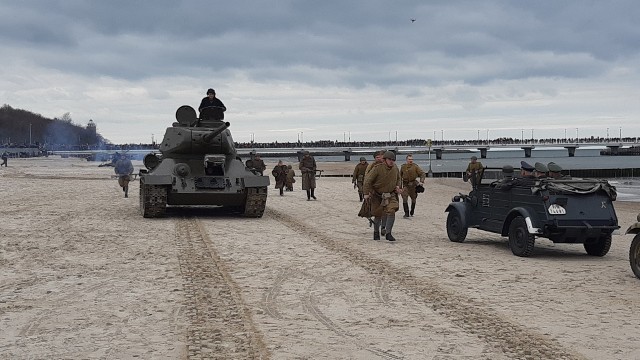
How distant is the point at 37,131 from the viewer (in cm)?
17625

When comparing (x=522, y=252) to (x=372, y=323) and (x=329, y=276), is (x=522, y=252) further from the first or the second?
(x=372, y=323)

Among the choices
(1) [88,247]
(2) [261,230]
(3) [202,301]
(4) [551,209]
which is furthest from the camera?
(2) [261,230]

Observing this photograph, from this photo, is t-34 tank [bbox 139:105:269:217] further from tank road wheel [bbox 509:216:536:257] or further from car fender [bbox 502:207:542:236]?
tank road wheel [bbox 509:216:536:257]

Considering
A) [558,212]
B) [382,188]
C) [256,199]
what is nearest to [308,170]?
[256,199]

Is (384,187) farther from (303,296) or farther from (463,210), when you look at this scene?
(303,296)

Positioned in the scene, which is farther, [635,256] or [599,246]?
[599,246]

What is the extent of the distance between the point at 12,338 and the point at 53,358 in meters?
0.88

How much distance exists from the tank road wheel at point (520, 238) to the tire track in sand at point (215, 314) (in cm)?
485

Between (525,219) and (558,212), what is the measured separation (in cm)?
54

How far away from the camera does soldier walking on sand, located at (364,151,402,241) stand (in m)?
14.4

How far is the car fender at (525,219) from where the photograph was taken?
475 inches

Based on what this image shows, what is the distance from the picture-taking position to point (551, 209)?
11977mm

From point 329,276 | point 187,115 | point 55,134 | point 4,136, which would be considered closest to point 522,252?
point 329,276

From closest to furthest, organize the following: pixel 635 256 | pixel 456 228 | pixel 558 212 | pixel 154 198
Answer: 1. pixel 635 256
2. pixel 558 212
3. pixel 456 228
4. pixel 154 198
